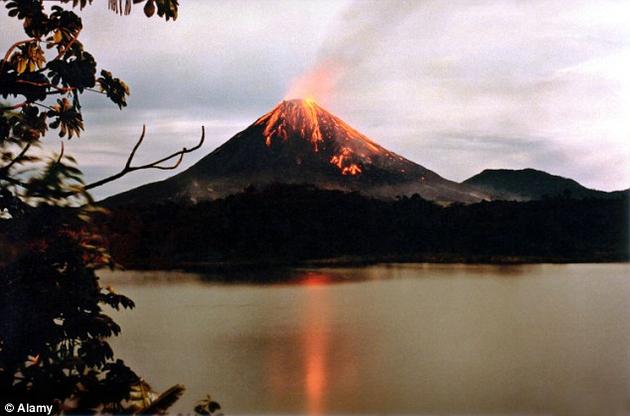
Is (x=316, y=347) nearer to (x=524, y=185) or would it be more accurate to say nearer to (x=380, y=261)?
(x=380, y=261)

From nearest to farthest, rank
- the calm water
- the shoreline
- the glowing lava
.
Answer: the calm water
the shoreline
the glowing lava

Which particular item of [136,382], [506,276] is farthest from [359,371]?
[506,276]

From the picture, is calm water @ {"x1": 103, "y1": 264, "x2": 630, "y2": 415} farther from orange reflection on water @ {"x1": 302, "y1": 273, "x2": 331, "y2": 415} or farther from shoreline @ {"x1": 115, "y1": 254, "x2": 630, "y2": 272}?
shoreline @ {"x1": 115, "y1": 254, "x2": 630, "y2": 272}

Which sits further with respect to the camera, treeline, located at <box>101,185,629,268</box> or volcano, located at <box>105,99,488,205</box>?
volcano, located at <box>105,99,488,205</box>

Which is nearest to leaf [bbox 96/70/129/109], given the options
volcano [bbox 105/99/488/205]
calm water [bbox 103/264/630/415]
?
calm water [bbox 103/264/630/415]

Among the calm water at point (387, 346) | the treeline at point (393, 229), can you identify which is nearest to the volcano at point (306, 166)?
the treeline at point (393, 229)

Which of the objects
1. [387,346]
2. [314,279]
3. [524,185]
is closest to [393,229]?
[314,279]
